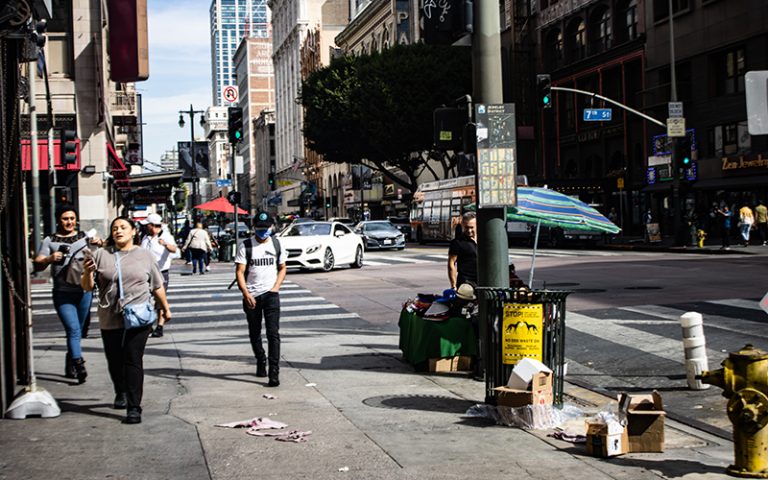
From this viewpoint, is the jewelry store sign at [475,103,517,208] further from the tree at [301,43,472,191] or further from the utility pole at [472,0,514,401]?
the tree at [301,43,472,191]

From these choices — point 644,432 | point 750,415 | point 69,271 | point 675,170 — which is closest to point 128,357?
point 69,271

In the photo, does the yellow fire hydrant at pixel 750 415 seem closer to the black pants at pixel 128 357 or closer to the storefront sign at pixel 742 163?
the black pants at pixel 128 357

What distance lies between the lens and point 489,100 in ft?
31.2

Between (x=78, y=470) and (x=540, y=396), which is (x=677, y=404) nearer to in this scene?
(x=540, y=396)

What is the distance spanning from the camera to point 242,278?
9.83 meters

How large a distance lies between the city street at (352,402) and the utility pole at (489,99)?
1223mm

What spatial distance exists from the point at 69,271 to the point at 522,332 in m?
4.49

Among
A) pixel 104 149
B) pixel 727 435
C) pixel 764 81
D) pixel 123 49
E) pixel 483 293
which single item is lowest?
pixel 727 435

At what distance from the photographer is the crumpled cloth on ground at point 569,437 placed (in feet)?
23.7

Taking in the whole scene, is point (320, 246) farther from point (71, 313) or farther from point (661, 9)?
point (661, 9)

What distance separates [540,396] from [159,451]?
312cm

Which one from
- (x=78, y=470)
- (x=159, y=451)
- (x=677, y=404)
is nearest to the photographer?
(x=78, y=470)

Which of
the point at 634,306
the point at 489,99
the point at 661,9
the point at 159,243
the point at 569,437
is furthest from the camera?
the point at 661,9

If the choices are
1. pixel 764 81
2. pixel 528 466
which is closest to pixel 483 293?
pixel 528 466
